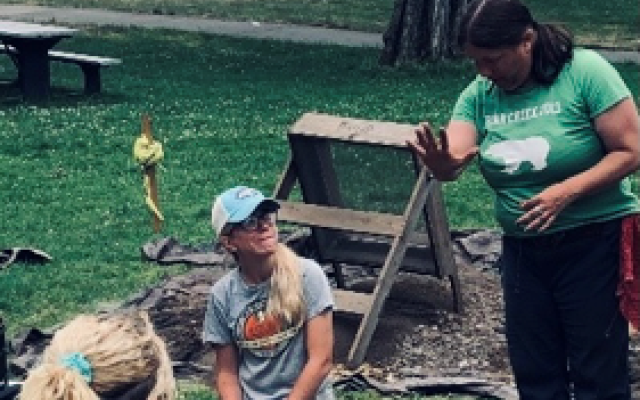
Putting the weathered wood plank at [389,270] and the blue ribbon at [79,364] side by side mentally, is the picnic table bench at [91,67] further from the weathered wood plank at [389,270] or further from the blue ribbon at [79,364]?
the blue ribbon at [79,364]

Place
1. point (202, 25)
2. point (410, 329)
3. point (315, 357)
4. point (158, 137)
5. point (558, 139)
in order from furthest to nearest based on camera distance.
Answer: point (202, 25), point (158, 137), point (410, 329), point (315, 357), point (558, 139)

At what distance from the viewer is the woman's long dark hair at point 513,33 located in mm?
4500

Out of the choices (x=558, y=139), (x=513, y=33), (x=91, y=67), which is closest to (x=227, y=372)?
(x=558, y=139)

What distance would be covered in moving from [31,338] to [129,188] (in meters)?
3.47

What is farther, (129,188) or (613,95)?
(129,188)

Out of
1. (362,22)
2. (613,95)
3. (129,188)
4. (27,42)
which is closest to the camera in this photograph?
(613,95)

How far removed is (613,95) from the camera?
14.9 feet

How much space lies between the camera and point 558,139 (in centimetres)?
455

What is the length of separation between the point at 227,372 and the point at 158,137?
758 cm

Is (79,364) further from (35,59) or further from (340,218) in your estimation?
(35,59)

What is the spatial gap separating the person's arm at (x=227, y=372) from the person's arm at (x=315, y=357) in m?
0.19

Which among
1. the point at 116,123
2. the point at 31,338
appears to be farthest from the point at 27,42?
the point at 31,338

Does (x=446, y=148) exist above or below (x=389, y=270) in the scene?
above

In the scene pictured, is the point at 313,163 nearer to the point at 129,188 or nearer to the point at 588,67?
the point at 588,67
